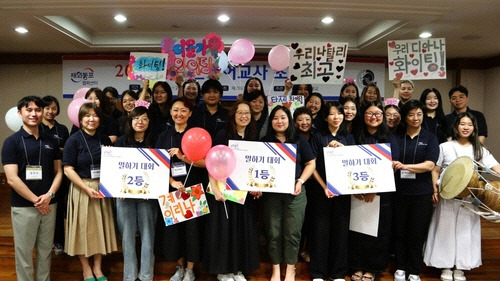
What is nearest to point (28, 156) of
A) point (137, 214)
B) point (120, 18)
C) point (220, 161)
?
point (137, 214)

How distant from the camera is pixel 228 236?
8.57 ft

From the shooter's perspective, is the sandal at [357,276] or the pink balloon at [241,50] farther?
the pink balloon at [241,50]

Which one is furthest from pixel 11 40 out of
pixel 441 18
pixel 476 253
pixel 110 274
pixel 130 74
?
pixel 476 253

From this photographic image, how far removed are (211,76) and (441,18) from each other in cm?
300

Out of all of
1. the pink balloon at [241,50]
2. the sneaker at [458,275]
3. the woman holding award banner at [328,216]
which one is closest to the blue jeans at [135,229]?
the woman holding award banner at [328,216]

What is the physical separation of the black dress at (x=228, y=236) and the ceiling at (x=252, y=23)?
1.99 meters

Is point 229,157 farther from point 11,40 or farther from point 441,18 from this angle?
point 11,40

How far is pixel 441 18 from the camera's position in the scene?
416 cm

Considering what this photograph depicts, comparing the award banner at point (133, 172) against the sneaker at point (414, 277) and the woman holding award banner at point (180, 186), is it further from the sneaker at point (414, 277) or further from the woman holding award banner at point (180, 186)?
the sneaker at point (414, 277)

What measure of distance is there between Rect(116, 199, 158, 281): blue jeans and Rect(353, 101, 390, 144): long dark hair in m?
1.72

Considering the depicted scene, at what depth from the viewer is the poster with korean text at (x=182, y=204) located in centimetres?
255

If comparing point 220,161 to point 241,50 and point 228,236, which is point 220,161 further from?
point 241,50

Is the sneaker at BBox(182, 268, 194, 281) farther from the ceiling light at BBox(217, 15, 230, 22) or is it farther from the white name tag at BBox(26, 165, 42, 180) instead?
the ceiling light at BBox(217, 15, 230, 22)

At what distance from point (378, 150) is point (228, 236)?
133cm
